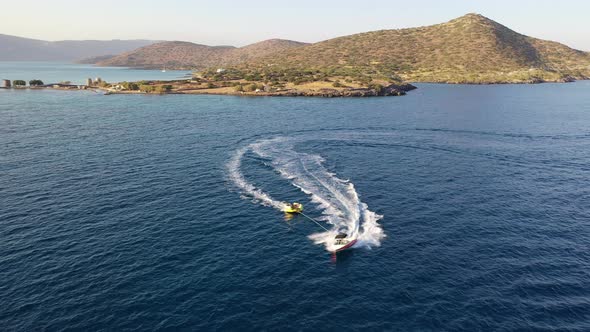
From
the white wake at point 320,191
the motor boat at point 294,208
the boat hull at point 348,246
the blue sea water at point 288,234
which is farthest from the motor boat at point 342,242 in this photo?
the motor boat at point 294,208

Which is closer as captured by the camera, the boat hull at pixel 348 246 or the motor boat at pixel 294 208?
the boat hull at pixel 348 246

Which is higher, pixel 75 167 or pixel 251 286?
pixel 75 167

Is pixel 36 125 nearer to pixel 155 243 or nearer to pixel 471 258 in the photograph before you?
pixel 155 243

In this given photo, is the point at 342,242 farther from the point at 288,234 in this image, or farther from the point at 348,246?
the point at 288,234

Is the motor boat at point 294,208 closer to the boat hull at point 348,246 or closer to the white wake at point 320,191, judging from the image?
the white wake at point 320,191

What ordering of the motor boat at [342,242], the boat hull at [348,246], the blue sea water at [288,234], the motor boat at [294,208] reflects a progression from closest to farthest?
the blue sea water at [288,234], the boat hull at [348,246], the motor boat at [342,242], the motor boat at [294,208]

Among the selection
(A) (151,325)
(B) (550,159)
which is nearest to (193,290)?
(A) (151,325)

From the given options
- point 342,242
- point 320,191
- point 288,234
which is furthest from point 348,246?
point 320,191
